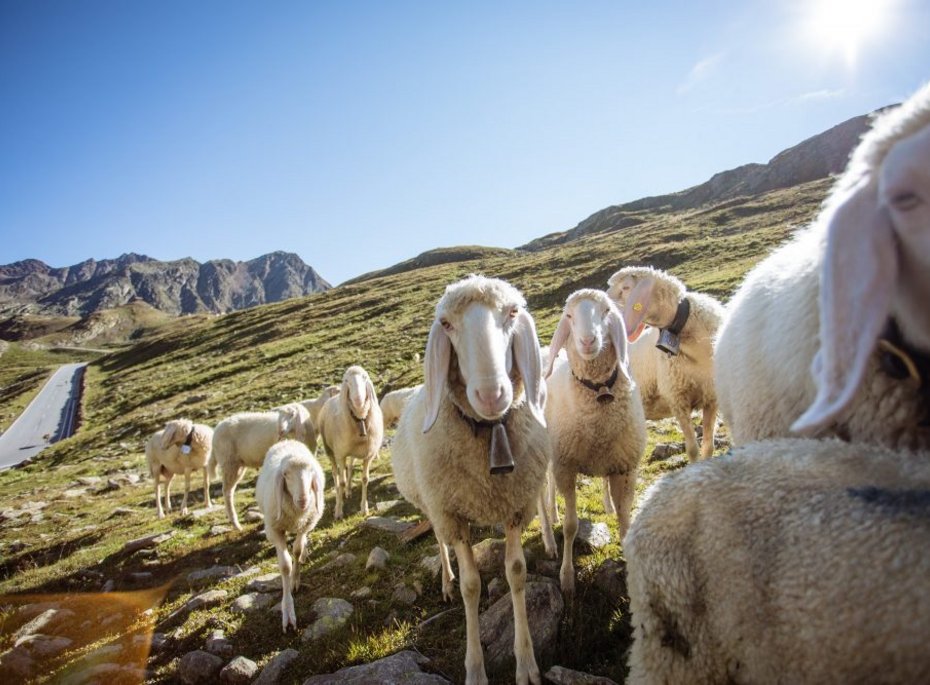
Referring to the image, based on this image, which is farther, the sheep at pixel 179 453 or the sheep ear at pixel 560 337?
the sheep at pixel 179 453

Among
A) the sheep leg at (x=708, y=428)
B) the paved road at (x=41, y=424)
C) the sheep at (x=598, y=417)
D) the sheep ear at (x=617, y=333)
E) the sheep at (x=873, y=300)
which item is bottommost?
the paved road at (x=41, y=424)

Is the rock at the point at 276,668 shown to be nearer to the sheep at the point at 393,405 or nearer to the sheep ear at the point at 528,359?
the sheep ear at the point at 528,359

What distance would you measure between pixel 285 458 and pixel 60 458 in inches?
1215

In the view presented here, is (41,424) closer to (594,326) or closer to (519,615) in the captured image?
(519,615)

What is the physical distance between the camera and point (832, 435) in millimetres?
1930

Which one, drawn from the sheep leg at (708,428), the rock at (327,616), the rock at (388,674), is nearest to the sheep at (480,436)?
the rock at (388,674)

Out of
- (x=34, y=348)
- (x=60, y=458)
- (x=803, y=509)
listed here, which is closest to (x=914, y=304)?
(x=803, y=509)

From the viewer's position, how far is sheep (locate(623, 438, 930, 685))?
124 cm

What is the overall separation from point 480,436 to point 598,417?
1503mm

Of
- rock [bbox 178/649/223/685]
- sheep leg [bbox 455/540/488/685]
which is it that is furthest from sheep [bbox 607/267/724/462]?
rock [bbox 178/649/223/685]

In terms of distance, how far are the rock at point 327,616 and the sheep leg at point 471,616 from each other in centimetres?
193

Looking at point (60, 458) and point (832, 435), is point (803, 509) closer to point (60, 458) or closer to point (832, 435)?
point (832, 435)

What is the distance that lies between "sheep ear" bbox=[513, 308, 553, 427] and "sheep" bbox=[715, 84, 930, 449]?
77.7 inches

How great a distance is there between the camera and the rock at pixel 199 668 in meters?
4.79
